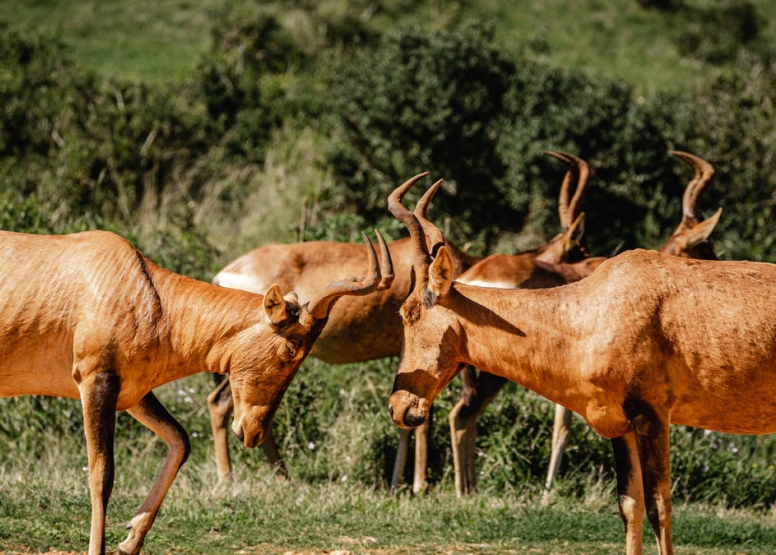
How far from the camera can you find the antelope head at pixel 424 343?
6.23 metres

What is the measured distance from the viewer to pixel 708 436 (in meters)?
11.3

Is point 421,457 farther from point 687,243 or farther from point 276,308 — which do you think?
point 276,308

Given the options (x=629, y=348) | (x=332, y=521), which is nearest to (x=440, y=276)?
(x=629, y=348)

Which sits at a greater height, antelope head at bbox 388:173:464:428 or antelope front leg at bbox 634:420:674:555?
antelope head at bbox 388:173:464:428

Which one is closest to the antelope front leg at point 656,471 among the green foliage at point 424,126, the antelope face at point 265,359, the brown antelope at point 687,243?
the antelope face at point 265,359

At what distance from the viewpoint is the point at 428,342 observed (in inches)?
246

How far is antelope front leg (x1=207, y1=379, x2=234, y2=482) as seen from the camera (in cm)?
948

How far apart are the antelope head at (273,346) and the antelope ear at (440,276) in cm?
26

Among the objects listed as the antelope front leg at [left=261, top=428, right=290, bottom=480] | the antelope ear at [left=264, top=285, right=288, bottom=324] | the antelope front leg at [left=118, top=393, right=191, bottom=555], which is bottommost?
the antelope front leg at [left=261, top=428, right=290, bottom=480]

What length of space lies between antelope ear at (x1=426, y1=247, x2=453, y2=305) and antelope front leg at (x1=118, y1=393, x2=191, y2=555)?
5.96 feet

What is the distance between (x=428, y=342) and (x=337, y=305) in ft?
11.3

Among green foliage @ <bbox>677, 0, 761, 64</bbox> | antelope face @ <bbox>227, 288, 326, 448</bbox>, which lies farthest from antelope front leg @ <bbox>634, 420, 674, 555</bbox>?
green foliage @ <bbox>677, 0, 761, 64</bbox>

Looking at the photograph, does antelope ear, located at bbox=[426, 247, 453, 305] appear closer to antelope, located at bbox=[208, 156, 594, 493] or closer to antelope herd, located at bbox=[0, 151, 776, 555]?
antelope herd, located at bbox=[0, 151, 776, 555]

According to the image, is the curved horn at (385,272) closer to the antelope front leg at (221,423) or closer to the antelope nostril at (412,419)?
the antelope nostril at (412,419)
